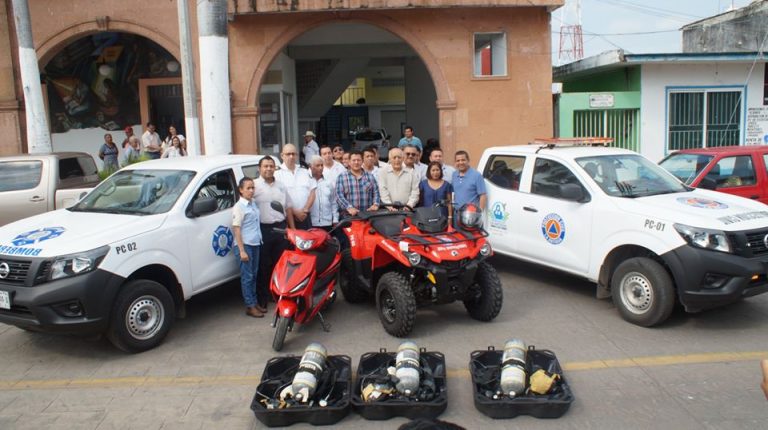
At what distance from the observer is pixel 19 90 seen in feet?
45.5

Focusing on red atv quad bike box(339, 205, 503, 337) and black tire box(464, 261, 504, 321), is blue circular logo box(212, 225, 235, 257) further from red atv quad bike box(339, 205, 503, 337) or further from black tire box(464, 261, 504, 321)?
black tire box(464, 261, 504, 321)

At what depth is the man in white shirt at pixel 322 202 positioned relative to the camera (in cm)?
757

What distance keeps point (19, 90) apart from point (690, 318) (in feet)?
45.8

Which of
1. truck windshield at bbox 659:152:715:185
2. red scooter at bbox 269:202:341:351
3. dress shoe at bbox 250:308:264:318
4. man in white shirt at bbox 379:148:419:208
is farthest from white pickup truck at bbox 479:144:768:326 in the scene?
dress shoe at bbox 250:308:264:318

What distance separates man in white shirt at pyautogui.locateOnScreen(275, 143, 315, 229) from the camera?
7355 millimetres

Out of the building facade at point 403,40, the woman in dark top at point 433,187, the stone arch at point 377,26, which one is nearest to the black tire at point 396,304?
the woman in dark top at point 433,187

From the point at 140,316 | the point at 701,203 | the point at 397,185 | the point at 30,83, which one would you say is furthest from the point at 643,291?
the point at 30,83

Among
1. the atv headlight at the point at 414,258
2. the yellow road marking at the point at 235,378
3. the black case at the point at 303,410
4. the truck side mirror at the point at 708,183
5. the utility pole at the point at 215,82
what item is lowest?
the yellow road marking at the point at 235,378

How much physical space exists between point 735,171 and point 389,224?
18.0 feet

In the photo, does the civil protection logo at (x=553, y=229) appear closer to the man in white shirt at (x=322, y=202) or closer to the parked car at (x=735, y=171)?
Answer: the man in white shirt at (x=322, y=202)

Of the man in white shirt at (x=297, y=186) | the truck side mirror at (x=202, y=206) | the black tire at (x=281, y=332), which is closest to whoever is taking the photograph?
the black tire at (x=281, y=332)

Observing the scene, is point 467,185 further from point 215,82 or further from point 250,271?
point 215,82

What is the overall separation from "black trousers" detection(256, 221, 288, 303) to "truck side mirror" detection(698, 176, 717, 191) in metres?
5.57

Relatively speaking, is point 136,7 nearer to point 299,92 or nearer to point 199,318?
point 299,92
